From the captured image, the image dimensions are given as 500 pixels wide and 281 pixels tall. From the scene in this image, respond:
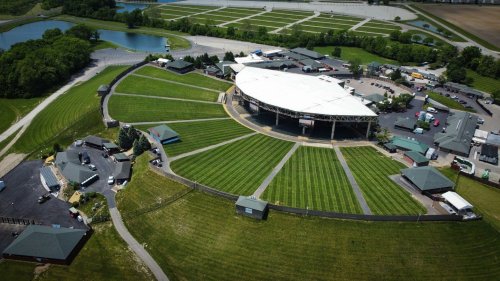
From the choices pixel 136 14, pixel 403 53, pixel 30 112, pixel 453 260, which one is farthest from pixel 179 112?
pixel 136 14

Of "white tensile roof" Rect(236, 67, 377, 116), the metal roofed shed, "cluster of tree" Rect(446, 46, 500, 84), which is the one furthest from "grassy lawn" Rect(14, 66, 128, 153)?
"cluster of tree" Rect(446, 46, 500, 84)

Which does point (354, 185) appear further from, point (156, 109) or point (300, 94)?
point (156, 109)

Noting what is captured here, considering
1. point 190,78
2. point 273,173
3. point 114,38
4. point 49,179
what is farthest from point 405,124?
point 114,38

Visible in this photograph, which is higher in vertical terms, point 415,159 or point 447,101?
point 447,101

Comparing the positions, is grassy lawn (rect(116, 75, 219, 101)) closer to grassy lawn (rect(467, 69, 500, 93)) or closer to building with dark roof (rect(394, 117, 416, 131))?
building with dark roof (rect(394, 117, 416, 131))

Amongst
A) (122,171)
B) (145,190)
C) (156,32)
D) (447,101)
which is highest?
(156,32)

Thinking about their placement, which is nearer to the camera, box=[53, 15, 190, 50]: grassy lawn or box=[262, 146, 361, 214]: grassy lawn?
box=[262, 146, 361, 214]: grassy lawn
